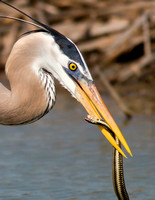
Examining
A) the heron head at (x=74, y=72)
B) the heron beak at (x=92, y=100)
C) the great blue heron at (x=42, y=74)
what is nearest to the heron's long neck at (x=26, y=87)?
the great blue heron at (x=42, y=74)

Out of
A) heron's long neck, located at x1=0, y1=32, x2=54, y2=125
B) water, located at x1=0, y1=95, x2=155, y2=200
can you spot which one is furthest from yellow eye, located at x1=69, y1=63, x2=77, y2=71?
water, located at x1=0, y1=95, x2=155, y2=200

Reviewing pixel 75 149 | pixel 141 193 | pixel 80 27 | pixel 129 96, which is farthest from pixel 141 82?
pixel 141 193

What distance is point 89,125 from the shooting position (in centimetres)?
864

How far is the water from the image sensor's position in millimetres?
5574

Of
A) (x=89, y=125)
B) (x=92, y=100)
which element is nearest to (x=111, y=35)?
(x=89, y=125)

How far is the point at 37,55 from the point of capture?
4723mm

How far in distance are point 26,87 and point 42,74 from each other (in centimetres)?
16

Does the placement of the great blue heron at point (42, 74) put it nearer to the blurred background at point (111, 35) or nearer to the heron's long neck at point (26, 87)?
the heron's long neck at point (26, 87)

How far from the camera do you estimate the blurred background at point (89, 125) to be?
5.81 metres

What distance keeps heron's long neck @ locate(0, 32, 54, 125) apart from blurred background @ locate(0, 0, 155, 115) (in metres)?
5.25

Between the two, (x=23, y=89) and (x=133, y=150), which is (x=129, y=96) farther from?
(x=23, y=89)

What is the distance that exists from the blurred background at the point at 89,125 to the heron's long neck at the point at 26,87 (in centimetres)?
98

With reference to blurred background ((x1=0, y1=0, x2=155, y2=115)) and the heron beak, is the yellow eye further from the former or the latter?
blurred background ((x1=0, y1=0, x2=155, y2=115))

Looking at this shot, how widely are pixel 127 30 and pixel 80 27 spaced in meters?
1.51
